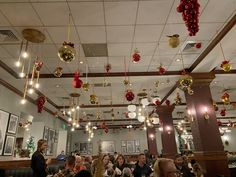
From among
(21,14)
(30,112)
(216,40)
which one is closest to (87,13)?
(21,14)

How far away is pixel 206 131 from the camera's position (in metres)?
7.12

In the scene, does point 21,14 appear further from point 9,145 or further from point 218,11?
point 9,145

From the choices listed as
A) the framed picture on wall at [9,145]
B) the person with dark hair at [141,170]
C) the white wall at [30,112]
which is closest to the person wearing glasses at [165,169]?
the person with dark hair at [141,170]

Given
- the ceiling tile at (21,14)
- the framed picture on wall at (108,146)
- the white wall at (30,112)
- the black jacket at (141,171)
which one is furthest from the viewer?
the framed picture on wall at (108,146)

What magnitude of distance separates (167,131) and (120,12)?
9504 millimetres

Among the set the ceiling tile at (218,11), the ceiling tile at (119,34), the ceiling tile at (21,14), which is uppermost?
the ceiling tile at (218,11)

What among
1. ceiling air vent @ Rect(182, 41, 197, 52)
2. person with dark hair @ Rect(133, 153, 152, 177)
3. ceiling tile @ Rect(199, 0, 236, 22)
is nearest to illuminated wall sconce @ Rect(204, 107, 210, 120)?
ceiling air vent @ Rect(182, 41, 197, 52)

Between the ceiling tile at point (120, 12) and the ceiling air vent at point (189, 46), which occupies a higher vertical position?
the ceiling air vent at point (189, 46)

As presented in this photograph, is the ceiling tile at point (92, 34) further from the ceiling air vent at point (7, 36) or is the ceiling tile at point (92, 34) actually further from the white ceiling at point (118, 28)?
the ceiling air vent at point (7, 36)

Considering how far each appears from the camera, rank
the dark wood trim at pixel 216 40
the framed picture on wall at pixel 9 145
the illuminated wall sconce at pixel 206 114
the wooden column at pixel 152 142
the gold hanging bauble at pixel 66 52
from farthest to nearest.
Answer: the wooden column at pixel 152 142, the framed picture on wall at pixel 9 145, the illuminated wall sconce at pixel 206 114, the dark wood trim at pixel 216 40, the gold hanging bauble at pixel 66 52

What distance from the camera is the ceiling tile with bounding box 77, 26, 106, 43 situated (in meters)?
4.77

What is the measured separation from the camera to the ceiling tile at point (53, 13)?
4023 mm

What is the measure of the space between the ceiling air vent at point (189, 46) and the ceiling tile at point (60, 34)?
10.1ft

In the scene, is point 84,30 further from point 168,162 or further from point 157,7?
point 168,162
